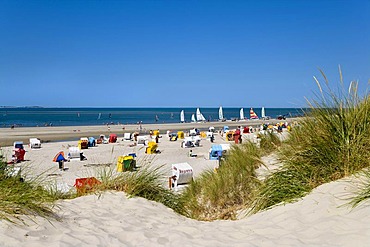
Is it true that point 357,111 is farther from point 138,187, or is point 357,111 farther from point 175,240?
point 138,187

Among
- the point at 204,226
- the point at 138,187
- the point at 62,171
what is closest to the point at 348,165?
the point at 204,226

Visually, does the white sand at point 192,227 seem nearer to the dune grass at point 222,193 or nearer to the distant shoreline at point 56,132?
the dune grass at point 222,193

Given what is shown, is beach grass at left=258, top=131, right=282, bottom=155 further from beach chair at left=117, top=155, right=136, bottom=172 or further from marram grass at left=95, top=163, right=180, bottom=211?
beach chair at left=117, top=155, right=136, bottom=172

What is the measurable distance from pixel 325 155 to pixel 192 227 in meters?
2.04

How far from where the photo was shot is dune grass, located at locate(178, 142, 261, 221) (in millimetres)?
4992

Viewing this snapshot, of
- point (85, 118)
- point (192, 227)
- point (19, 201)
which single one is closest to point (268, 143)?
point (192, 227)

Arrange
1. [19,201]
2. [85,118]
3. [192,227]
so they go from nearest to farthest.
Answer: [19,201] < [192,227] < [85,118]

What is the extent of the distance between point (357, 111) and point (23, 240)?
4.37m

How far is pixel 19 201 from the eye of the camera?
3.23m

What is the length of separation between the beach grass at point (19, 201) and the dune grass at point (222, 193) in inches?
81.3

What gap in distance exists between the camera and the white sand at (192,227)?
2869mm

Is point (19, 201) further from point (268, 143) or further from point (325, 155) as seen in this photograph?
A: point (268, 143)

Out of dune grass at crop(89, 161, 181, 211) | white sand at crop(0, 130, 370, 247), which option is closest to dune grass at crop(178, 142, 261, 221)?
dune grass at crop(89, 161, 181, 211)

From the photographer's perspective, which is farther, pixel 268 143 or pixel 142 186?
pixel 268 143
